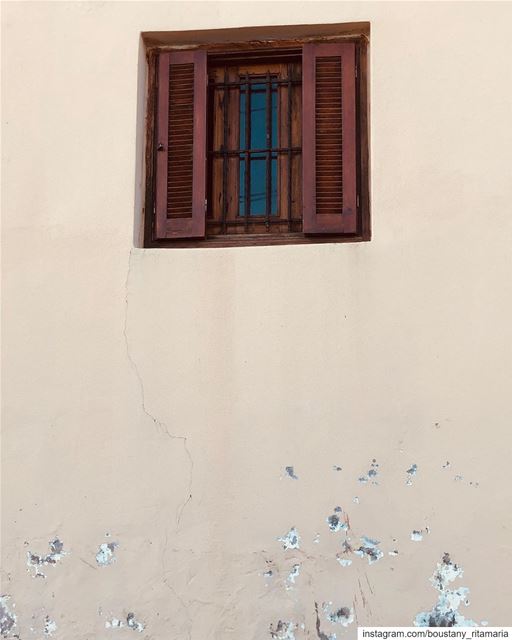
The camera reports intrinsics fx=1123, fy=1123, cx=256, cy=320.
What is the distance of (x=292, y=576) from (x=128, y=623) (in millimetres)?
774

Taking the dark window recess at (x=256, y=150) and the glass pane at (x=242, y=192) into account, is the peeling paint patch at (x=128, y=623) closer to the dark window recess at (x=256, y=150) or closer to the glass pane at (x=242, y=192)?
the dark window recess at (x=256, y=150)

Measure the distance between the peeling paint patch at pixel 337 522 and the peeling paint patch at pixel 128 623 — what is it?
962mm

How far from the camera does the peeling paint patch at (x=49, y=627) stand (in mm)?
5117

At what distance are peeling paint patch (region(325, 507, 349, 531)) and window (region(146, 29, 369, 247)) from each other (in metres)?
1.33

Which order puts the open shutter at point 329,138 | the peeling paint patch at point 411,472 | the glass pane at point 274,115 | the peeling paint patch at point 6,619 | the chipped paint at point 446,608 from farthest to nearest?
the glass pane at point 274,115 < the open shutter at point 329,138 < the peeling paint patch at point 6,619 < the peeling paint patch at point 411,472 < the chipped paint at point 446,608

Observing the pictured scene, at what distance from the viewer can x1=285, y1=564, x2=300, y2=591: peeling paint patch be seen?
5020mm

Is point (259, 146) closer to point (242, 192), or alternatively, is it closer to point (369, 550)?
point (242, 192)

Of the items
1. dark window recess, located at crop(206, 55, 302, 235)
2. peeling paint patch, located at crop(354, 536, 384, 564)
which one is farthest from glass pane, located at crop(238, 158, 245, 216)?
peeling paint patch, located at crop(354, 536, 384, 564)

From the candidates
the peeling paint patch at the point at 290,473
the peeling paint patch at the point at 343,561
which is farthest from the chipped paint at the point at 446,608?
the peeling paint patch at the point at 290,473

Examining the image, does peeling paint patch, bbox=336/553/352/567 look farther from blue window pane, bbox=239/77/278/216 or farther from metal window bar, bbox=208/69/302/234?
blue window pane, bbox=239/77/278/216

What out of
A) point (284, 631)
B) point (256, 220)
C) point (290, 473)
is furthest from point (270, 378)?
point (284, 631)

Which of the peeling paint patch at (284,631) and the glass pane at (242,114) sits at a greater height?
the glass pane at (242,114)

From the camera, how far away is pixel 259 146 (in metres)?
5.70

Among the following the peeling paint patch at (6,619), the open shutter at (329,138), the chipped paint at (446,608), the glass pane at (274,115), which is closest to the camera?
the chipped paint at (446,608)
